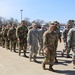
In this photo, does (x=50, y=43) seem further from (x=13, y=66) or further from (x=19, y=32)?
(x=19, y=32)

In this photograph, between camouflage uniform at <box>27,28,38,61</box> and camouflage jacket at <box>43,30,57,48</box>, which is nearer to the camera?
camouflage jacket at <box>43,30,57,48</box>

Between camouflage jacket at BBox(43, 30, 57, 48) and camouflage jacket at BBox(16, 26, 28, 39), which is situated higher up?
camouflage jacket at BBox(16, 26, 28, 39)

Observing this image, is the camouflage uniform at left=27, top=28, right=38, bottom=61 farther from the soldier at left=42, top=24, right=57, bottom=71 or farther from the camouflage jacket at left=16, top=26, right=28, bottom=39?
the soldier at left=42, top=24, right=57, bottom=71

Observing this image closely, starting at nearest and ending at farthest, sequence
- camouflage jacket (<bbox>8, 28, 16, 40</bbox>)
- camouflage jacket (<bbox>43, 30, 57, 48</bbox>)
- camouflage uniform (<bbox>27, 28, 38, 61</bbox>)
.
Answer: camouflage jacket (<bbox>43, 30, 57, 48</bbox>) < camouflage uniform (<bbox>27, 28, 38, 61</bbox>) < camouflage jacket (<bbox>8, 28, 16, 40</bbox>)

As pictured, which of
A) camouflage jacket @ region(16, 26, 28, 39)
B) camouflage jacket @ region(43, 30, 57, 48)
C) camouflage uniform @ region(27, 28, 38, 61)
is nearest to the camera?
camouflage jacket @ region(43, 30, 57, 48)

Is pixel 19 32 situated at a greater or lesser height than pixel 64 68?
greater

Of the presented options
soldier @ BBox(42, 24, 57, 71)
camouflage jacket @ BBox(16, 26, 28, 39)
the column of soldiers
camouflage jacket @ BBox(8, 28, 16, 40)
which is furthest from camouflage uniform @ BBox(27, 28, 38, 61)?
camouflage jacket @ BBox(8, 28, 16, 40)

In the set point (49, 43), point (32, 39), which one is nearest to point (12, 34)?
point (32, 39)

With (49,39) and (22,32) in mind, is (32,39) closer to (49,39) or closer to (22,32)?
(22,32)

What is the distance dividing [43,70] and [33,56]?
2.76m

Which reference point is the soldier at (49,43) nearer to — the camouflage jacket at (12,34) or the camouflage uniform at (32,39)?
the camouflage uniform at (32,39)

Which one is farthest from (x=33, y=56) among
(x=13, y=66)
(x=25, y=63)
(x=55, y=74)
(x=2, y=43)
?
(x=2, y=43)

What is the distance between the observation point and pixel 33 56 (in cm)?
1420

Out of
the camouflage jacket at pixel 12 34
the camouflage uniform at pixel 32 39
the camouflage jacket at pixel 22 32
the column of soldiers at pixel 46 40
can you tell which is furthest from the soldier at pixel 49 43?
the camouflage jacket at pixel 12 34
